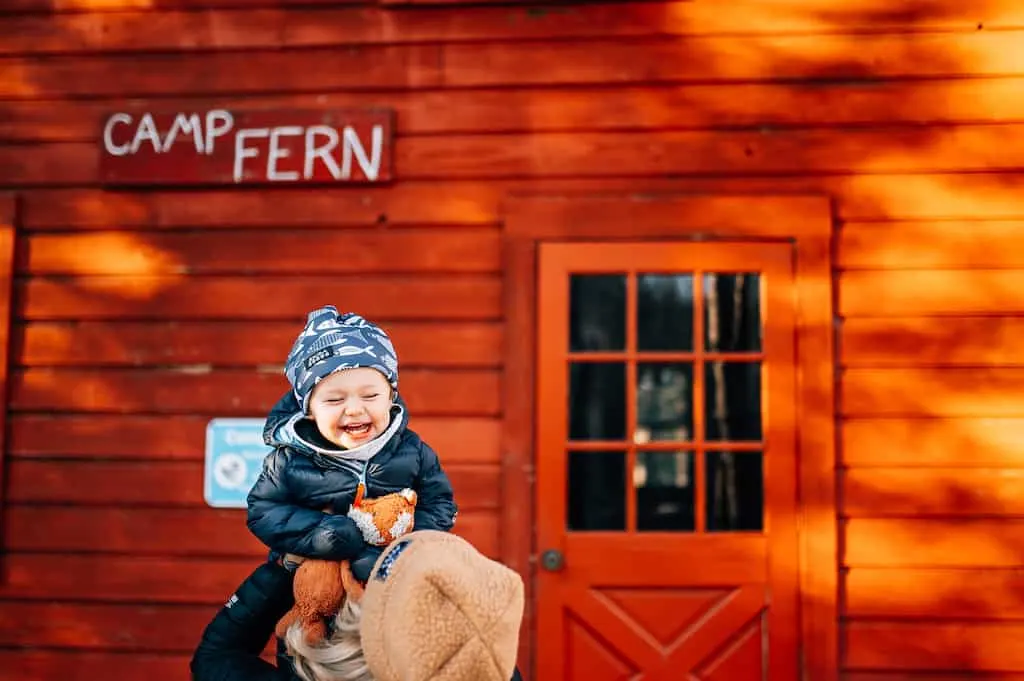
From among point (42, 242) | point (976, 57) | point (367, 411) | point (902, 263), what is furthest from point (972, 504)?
point (42, 242)

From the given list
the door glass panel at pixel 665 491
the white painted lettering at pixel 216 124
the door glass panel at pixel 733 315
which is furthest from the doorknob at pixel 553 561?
the white painted lettering at pixel 216 124

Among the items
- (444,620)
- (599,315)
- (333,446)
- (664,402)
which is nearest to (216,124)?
(599,315)

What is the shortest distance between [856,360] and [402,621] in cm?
292

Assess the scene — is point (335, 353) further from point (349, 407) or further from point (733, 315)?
point (733, 315)

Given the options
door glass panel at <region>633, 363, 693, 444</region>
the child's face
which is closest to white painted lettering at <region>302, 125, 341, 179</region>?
door glass panel at <region>633, 363, 693, 444</region>

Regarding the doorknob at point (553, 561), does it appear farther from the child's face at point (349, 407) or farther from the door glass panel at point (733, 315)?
the child's face at point (349, 407)

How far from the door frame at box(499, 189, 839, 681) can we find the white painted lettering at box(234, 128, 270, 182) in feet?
3.46

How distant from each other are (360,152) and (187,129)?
2.45 feet

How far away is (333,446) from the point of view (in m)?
1.82

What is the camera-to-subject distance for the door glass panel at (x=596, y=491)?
3.77 meters

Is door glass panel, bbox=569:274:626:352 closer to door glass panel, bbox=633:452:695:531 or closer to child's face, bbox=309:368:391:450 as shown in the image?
door glass panel, bbox=633:452:695:531

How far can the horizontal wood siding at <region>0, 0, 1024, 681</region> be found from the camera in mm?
3717

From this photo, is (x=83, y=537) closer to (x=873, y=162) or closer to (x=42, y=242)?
(x=42, y=242)

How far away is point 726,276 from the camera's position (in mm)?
3830
